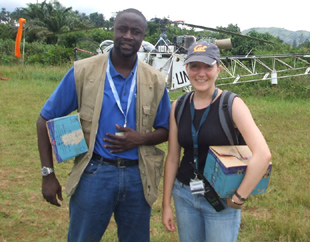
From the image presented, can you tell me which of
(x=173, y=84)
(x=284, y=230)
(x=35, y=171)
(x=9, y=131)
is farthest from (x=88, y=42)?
(x=284, y=230)

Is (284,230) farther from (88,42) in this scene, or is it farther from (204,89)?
(88,42)

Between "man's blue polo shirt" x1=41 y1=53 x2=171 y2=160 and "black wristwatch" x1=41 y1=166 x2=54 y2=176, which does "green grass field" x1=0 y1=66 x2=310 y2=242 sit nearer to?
"black wristwatch" x1=41 y1=166 x2=54 y2=176

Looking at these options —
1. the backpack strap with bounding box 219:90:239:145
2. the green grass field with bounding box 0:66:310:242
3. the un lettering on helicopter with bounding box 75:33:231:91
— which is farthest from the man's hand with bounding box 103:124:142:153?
the un lettering on helicopter with bounding box 75:33:231:91

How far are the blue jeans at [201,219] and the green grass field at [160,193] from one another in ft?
4.27

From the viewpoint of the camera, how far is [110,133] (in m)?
1.91

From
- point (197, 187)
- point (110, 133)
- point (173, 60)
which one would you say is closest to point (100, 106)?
point (110, 133)

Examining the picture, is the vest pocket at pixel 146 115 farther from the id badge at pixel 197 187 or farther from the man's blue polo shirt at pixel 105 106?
the id badge at pixel 197 187

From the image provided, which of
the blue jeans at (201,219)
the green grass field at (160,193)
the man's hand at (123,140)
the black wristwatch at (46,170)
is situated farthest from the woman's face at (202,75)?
the green grass field at (160,193)

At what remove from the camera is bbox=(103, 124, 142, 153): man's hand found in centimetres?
188

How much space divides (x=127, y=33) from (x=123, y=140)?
64 centimetres

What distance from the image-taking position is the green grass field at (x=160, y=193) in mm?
3141

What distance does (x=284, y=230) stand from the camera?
3.04 meters

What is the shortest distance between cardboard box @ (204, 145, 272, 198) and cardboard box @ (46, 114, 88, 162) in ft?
2.43

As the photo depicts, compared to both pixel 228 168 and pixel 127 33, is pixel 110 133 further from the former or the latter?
pixel 228 168
